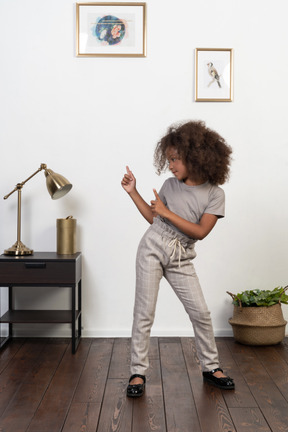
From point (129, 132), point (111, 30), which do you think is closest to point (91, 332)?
point (129, 132)

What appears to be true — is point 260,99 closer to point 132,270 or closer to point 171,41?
point 171,41

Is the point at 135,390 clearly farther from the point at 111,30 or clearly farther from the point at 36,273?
the point at 111,30

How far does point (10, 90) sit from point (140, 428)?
2225 mm

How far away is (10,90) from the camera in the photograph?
3449 mm

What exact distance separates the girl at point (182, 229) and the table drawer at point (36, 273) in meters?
0.72

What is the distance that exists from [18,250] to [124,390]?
114 centimetres

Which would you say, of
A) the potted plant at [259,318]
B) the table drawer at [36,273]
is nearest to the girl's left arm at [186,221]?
the table drawer at [36,273]

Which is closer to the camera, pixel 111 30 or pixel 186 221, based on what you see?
pixel 186 221

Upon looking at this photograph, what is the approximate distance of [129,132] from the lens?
137 inches

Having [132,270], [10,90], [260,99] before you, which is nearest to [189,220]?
[132,270]

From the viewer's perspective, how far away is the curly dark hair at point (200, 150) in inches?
93.7

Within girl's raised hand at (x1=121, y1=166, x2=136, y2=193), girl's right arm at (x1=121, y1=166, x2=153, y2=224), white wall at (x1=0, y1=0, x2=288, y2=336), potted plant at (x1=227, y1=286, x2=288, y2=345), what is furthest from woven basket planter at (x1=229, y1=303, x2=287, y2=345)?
girl's raised hand at (x1=121, y1=166, x2=136, y2=193)

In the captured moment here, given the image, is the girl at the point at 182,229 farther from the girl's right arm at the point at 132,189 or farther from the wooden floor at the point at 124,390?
the wooden floor at the point at 124,390

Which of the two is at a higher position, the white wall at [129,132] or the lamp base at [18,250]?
the white wall at [129,132]
